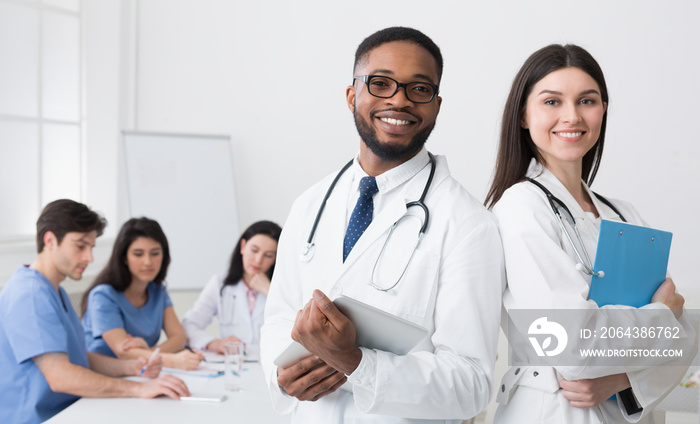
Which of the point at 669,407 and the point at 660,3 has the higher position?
the point at 660,3

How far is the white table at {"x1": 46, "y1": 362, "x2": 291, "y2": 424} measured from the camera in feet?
6.66

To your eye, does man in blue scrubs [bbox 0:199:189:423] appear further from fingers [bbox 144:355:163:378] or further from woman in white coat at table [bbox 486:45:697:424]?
woman in white coat at table [bbox 486:45:697:424]

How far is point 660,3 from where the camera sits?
3703 millimetres

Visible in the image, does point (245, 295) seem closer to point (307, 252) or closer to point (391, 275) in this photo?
point (307, 252)

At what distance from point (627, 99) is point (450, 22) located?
1.24 m

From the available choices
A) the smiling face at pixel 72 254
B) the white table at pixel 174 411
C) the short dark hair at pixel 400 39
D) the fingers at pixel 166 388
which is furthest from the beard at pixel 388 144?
the smiling face at pixel 72 254

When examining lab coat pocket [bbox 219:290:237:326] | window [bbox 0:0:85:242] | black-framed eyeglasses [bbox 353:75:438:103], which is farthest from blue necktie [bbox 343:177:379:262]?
window [bbox 0:0:85:242]

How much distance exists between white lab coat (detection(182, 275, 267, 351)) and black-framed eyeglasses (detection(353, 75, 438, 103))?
2099mm

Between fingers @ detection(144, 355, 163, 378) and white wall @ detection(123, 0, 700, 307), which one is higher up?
white wall @ detection(123, 0, 700, 307)

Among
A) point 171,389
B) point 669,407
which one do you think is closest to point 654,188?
point 669,407

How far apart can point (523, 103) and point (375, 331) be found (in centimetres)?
76

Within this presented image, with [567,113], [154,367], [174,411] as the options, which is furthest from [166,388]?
[567,113]

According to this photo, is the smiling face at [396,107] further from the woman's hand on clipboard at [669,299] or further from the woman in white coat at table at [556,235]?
the woman's hand on clipboard at [669,299]

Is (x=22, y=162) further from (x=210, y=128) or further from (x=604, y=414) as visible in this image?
(x=604, y=414)
